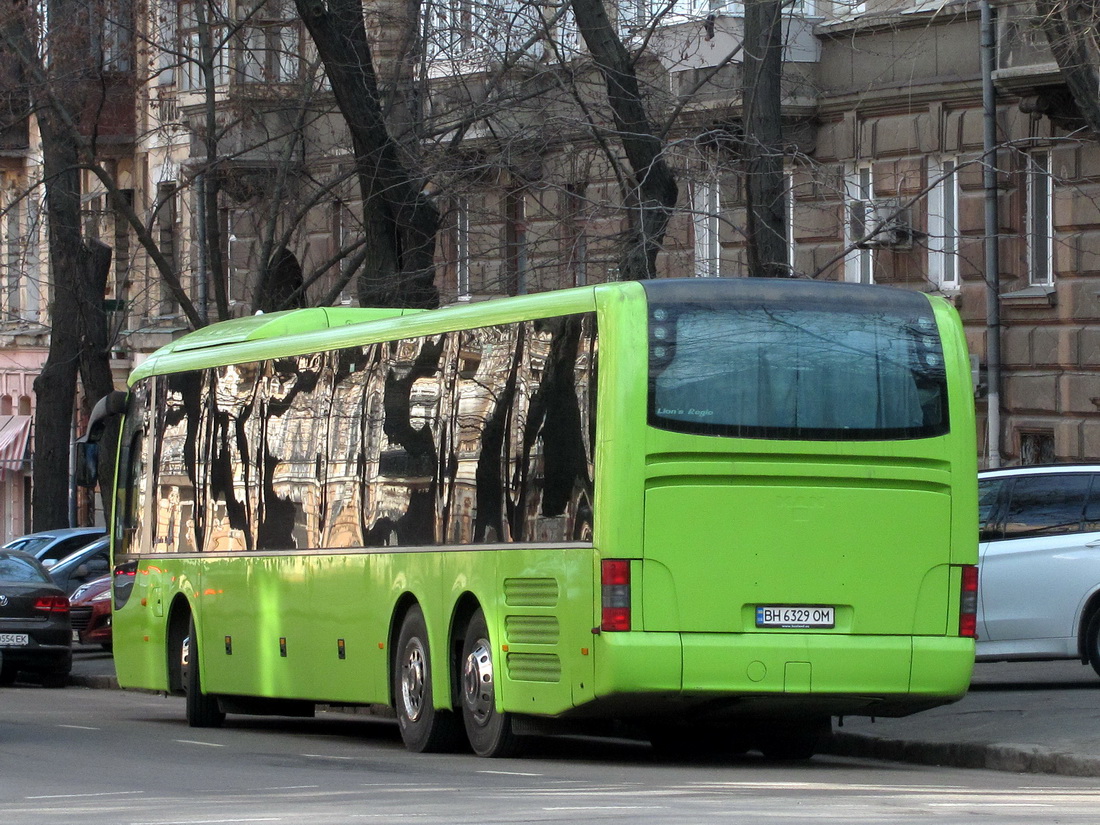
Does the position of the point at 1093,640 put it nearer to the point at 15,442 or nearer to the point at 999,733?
the point at 999,733

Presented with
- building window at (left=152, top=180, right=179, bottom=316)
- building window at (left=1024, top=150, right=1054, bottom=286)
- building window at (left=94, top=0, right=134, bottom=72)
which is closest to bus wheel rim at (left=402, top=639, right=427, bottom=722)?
building window at (left=1024, top=150, right=1054, bottom=286)

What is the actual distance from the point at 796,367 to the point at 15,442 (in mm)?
38321

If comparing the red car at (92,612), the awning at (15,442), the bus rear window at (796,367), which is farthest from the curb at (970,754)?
the awning at (15,442)

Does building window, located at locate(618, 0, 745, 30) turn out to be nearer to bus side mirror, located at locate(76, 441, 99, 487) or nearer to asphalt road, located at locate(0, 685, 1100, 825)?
bus side mirror, located at locate(76, 441, 99, 487)

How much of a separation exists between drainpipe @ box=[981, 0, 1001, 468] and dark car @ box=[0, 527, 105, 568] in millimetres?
12937

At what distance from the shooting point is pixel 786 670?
1238 centimetres

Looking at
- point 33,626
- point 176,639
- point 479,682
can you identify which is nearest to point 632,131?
point 176,639

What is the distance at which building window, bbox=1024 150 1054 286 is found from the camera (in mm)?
26266

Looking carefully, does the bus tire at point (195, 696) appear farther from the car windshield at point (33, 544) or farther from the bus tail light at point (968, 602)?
the car windshield at point (33, 544)

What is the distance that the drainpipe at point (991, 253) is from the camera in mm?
25797

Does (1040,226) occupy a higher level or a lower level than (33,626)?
higher

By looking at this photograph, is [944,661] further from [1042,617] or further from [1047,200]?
[1047,200]

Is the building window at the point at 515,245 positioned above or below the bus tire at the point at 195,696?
above

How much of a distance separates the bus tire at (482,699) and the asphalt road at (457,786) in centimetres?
14
